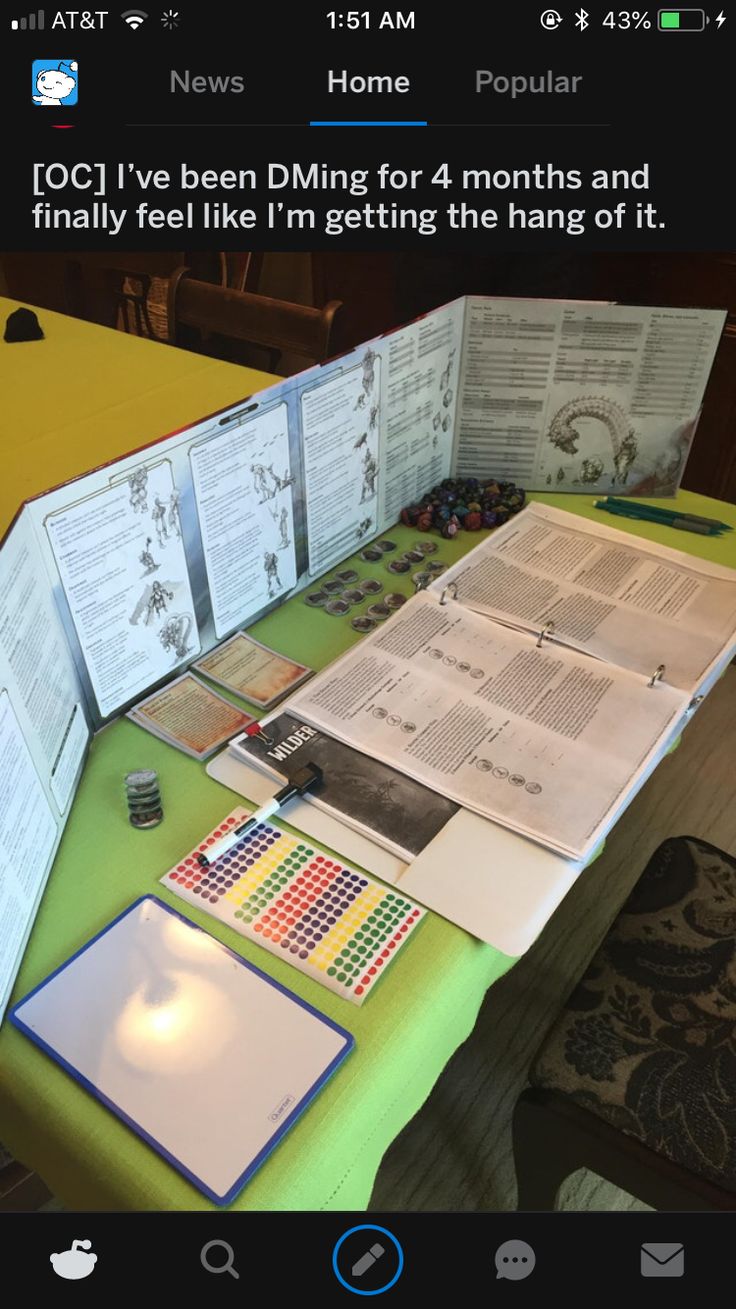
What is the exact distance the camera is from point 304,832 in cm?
80

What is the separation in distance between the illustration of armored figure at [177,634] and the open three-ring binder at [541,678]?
167 millimetres

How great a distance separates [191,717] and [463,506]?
0.61 metres

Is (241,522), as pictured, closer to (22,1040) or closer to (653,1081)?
(22,1040)

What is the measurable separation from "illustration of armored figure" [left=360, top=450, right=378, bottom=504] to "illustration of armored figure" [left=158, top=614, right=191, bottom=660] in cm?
37

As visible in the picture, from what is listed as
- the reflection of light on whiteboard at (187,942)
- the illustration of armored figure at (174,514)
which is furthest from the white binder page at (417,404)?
the reflection of light on whiteboard at (187,942)

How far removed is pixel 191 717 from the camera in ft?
3.06

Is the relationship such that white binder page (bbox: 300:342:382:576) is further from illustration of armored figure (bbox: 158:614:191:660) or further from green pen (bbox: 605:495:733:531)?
green pen (bbox: 605:495:733:531)

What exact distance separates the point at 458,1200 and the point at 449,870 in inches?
26.8

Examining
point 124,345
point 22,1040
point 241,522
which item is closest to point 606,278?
point 124,345

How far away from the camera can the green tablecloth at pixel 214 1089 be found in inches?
22.6

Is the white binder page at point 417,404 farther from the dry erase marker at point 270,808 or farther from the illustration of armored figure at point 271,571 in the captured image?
the dry erase marker at point 270,808
